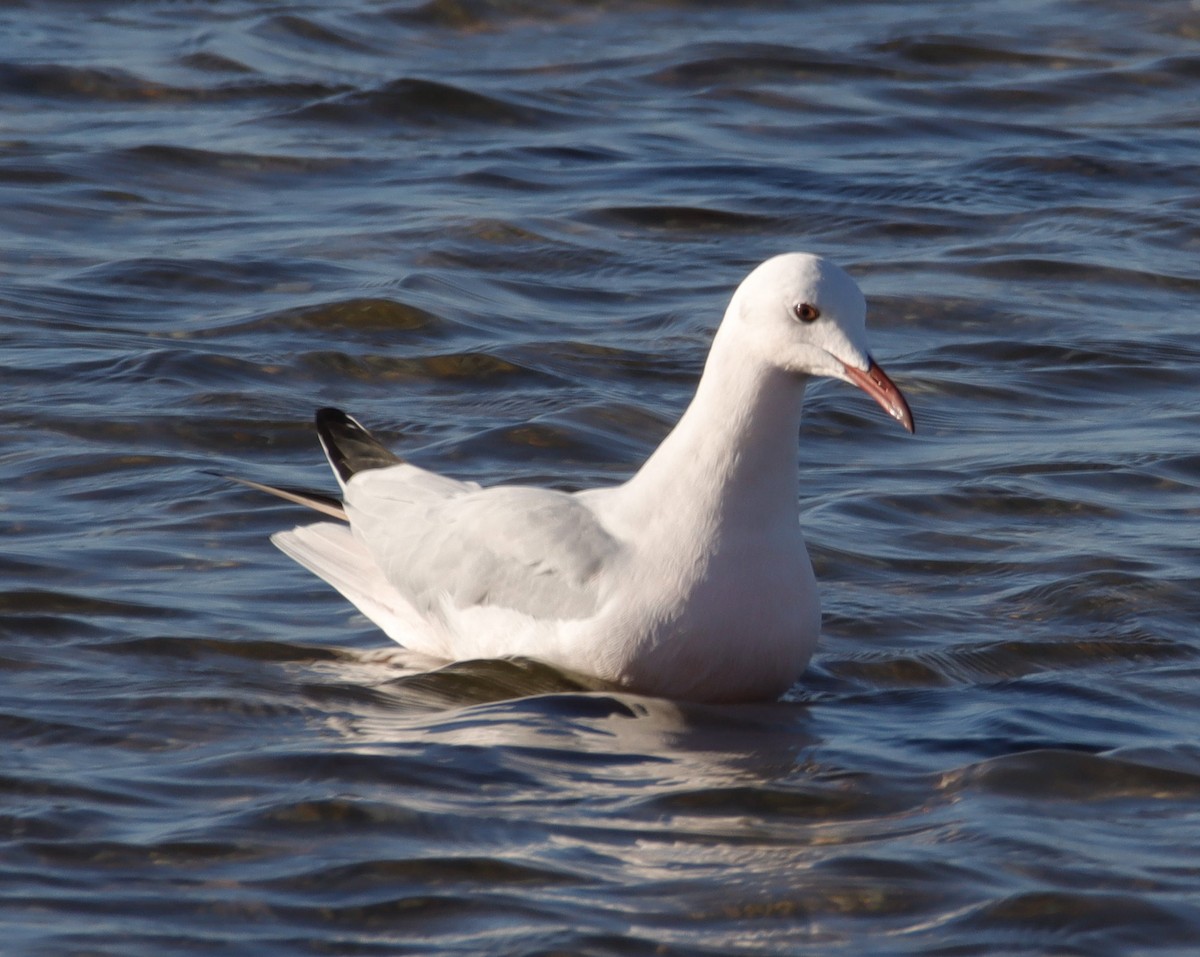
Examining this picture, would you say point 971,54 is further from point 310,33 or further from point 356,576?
point 356,576

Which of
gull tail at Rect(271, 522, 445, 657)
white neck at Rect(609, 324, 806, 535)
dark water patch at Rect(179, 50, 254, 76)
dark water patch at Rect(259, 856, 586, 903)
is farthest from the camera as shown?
dark water patch at Rect(179, 50, 254, 76)

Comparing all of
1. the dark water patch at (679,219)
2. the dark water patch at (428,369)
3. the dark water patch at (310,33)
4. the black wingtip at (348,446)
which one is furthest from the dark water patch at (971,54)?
the black wingtip at (348,446)

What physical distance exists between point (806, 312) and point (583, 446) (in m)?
2.66

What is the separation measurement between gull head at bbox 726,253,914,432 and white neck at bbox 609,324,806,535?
0.25ft

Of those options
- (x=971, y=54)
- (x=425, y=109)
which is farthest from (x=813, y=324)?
(x=971, y=54)

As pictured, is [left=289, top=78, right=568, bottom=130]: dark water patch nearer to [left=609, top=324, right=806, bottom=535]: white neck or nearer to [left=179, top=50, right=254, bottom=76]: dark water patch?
[left=179, top=50, right=254, bottom=76]: dark water patch

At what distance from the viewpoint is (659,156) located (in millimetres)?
12086

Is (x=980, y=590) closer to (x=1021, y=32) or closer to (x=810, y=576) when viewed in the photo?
(x=810, y=576)

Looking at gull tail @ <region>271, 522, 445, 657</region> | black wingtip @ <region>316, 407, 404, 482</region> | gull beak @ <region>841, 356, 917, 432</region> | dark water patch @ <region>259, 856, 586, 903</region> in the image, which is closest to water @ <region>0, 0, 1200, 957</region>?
dark water patch @ <region>259, 856, 586, 903</region>

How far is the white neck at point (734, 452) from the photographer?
5793 millimetres

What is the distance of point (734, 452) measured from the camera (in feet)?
19.1

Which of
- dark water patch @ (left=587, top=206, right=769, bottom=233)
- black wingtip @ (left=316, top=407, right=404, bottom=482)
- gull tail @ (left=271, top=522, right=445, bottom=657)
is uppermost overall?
dark water patch @ (left=587, top=206, right=769, bottom=233)

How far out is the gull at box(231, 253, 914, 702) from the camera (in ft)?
18.6

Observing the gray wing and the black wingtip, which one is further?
the black wingtip
